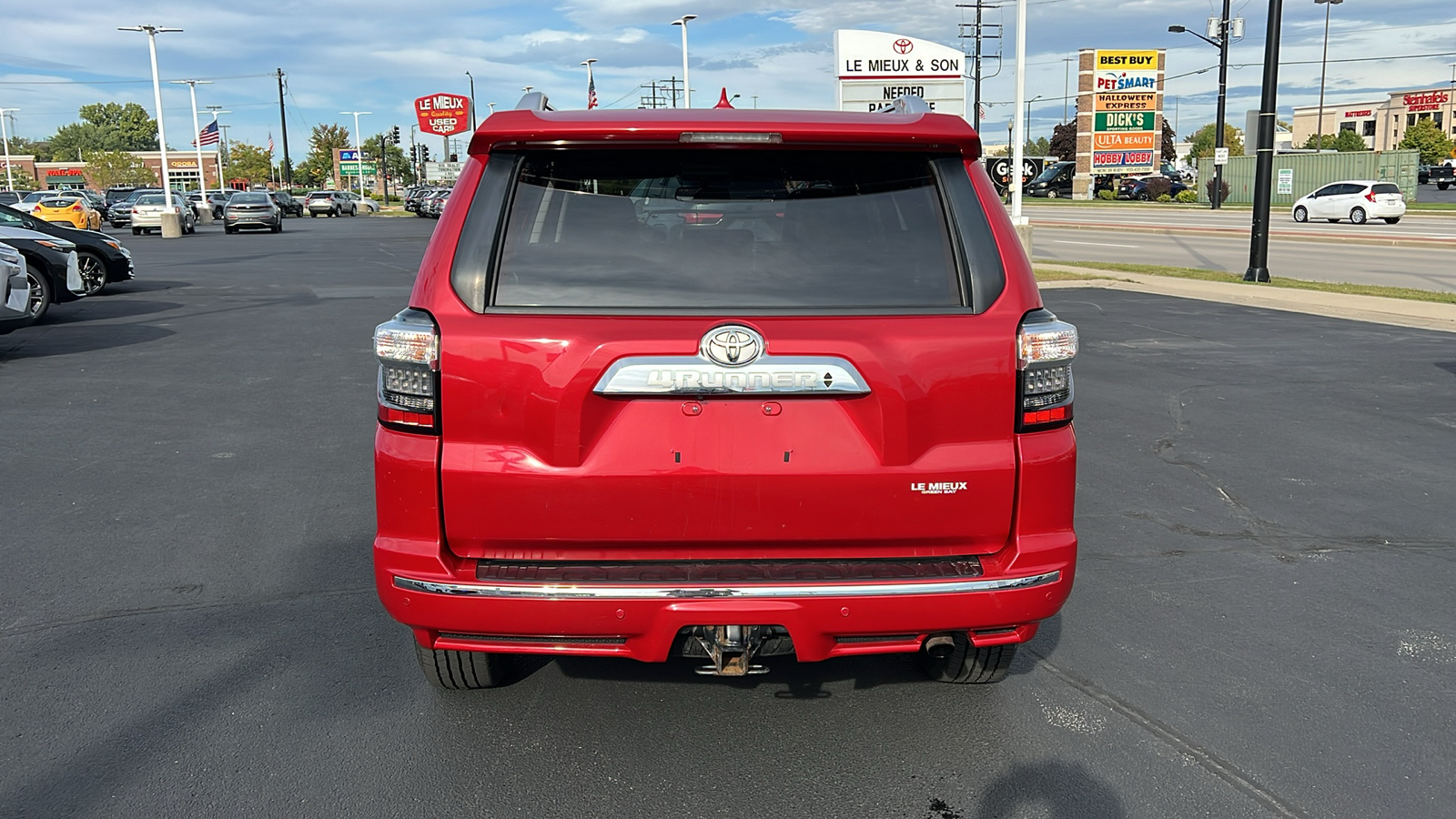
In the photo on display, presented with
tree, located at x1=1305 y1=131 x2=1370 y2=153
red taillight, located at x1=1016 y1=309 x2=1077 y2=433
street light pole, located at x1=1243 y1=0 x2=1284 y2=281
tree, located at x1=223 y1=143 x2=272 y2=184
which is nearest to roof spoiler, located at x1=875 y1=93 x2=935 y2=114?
red taillight, located at x1=1016 y1=309 x2=1077 y2=433

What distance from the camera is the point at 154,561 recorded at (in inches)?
216

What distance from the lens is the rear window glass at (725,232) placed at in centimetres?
332

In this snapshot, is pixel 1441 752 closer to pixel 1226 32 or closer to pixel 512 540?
pixel 512 540

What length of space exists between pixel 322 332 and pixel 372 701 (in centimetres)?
1038

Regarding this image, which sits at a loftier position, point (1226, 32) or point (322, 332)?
point (1226, 32)

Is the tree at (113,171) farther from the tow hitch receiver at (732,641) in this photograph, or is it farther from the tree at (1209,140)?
the tow hitch receiver at (732,641)

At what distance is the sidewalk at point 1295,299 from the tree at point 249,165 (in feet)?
437

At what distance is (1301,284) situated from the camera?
19.0m

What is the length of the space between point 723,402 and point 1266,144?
17925 millimetres

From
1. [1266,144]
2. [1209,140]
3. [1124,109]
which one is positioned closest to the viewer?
[1266,144]

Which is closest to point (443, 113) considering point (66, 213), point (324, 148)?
point (324, 148)

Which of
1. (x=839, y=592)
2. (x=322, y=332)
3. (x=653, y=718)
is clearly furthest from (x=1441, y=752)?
(x=322, y=332)

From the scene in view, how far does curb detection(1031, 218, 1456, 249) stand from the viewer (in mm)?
30438

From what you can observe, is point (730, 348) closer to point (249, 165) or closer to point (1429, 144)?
point (1429, 144)
